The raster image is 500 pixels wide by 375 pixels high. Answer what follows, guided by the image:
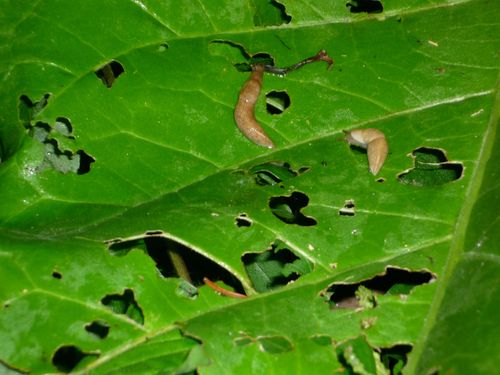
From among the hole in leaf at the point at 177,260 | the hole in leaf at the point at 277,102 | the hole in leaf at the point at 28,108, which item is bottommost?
the hole in leaf at the point at 177,260

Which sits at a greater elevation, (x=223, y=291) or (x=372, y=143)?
(x=372, y=143)

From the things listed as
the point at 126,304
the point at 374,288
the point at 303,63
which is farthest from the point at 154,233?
the point at 303,63

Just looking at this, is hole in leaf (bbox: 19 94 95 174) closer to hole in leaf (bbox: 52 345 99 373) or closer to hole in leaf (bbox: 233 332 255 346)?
hole in leaf (bbox: 52 345 99 373)

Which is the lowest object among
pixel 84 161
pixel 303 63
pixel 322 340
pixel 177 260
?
pixel 177 260

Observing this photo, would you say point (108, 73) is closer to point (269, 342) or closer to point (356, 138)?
point (356, 138)

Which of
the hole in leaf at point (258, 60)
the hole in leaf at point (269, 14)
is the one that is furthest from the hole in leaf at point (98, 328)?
the hole in leaf at point (269, 14)

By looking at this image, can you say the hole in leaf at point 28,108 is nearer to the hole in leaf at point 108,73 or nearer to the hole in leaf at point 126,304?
the hole in leaf at point 108,73

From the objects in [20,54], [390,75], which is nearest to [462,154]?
[390,75]

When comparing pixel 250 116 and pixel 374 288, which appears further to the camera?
pixel 250 116
